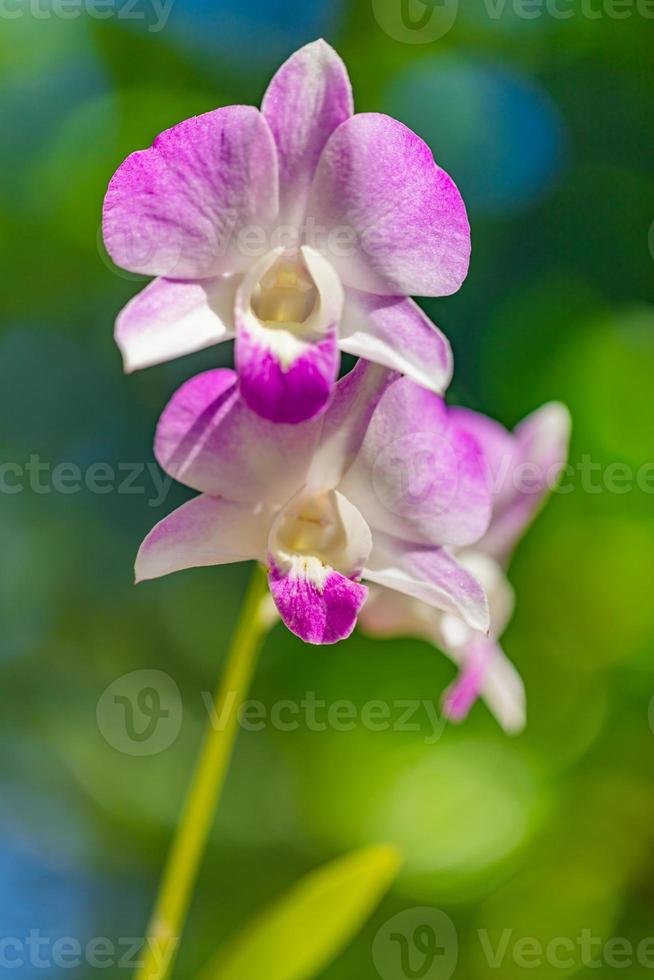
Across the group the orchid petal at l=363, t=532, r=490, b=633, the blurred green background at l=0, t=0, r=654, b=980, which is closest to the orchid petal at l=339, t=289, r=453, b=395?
the orchid petal at l=363, t=532, r=490, b=633

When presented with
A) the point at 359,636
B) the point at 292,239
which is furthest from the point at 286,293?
the point at 359,636

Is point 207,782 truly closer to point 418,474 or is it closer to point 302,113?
point 418,474

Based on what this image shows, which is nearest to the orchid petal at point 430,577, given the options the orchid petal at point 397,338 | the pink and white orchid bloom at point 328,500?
the pink and white orchid bloom at point 328,500

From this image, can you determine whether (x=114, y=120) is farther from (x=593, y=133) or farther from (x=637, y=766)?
(x=637, y=766)

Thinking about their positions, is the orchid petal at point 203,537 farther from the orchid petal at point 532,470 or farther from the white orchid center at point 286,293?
the orchid petal at point 532,470

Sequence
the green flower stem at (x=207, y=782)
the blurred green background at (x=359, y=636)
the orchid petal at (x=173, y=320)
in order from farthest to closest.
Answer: the blurred green background at (x=359, y=636) < the green flower stem at (x=207, y=782) < the orchid petal at (x=173, y=320)

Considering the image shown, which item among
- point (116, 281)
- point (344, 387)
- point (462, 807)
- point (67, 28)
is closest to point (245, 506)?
point (344, 387)
